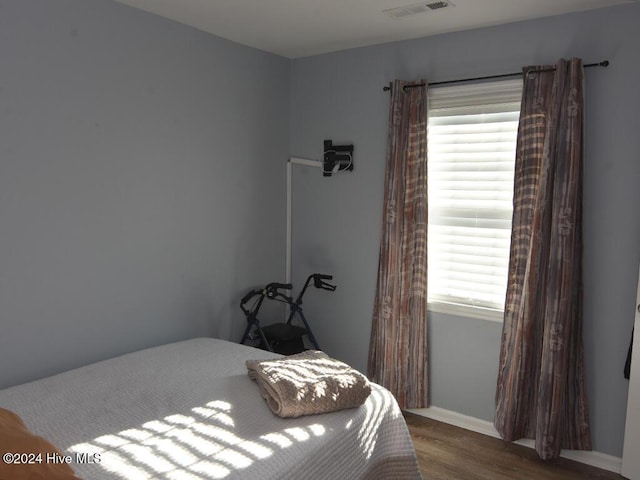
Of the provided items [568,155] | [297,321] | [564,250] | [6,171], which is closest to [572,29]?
[568,155]

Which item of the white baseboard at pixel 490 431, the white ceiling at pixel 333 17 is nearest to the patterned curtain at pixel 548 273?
the white baseboard at pixel 490 431

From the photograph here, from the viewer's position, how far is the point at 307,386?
7.19ft

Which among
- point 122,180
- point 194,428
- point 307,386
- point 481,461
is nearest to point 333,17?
point 122,180

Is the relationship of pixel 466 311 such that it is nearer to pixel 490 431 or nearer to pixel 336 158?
pixel 490 431

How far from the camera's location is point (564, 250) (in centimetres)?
289

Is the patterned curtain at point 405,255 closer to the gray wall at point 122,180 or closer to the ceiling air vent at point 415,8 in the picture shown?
the ceiling air vent at point 415,8

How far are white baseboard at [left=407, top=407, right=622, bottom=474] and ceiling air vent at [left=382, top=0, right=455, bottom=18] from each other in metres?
2.57

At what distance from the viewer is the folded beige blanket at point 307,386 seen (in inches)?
84.0

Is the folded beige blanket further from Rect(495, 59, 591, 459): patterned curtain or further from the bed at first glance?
Rect(495, 59, 591, 459): patterned curtain

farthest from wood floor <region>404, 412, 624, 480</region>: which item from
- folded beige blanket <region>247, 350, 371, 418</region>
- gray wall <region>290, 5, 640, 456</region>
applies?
folded beige blanket <region>247, 350, 371, 418</region>

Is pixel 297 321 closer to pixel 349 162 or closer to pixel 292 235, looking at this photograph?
pixel 292 235

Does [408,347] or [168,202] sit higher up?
[168,202]

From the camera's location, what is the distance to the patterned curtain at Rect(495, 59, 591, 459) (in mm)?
2873

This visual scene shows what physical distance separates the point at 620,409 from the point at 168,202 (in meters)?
2.92
